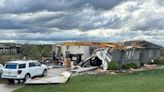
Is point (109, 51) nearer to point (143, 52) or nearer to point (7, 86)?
point (143, 52)

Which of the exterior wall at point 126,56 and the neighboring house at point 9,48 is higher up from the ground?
the neighboring house at point 9,48

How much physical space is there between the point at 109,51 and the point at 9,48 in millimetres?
17268

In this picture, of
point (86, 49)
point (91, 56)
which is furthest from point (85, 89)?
point (86, 49)

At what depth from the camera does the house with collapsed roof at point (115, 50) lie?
42.4m

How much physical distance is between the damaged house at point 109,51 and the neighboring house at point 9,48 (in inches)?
210

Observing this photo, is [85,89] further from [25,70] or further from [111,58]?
[111,58]

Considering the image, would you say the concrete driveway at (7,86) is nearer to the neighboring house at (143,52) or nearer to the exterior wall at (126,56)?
the exterior wall at (126,56)

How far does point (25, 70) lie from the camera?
2761 cm

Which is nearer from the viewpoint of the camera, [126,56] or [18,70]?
[18,70]

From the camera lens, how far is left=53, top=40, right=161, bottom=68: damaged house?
41.7 m

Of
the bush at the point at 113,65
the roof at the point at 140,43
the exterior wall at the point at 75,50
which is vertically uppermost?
the roof at the point at 140,43

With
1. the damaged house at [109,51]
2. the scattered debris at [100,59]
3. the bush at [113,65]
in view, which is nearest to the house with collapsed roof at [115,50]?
the damaged house at [109,51]

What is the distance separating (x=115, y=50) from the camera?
1644 inches

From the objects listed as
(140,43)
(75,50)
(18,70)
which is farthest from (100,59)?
(18,70)
